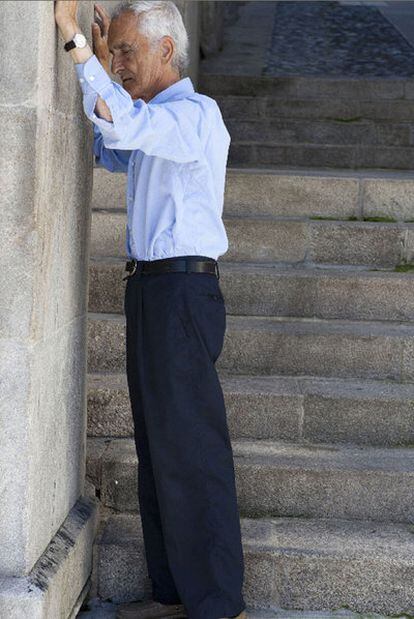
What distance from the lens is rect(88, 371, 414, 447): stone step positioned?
427 cm

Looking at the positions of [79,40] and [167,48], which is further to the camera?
[167,48]

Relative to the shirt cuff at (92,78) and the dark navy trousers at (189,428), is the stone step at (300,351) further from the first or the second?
the shirt cuff at (92,78)

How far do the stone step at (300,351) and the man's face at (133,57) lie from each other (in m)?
1.46

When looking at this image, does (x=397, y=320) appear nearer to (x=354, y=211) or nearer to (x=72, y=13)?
(x=354, y=211)

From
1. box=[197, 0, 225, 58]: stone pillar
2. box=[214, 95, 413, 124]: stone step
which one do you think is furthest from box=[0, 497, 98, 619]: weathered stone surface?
box=[197, 0, 225, 58]: stone pillar

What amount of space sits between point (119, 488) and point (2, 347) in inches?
47.6

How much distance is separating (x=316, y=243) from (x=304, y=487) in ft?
5.09

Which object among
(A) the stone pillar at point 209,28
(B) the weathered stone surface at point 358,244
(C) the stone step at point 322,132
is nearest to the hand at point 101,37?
(B) the weathered stone surface at point 358,244

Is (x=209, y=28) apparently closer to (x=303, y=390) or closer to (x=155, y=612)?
(x=303, y=390)

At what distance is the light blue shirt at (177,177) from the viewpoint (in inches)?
122

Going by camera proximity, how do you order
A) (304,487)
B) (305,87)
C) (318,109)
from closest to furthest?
(304,487) → (318,109) → (305,87)

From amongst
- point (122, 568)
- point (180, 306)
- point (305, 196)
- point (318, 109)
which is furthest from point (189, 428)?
point (318, 109)

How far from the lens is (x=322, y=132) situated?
23.8ft

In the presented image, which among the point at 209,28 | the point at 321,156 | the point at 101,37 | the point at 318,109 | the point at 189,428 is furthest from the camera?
the point at 209,28
